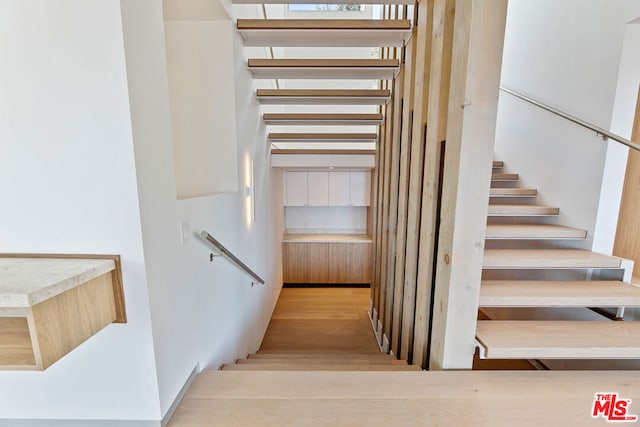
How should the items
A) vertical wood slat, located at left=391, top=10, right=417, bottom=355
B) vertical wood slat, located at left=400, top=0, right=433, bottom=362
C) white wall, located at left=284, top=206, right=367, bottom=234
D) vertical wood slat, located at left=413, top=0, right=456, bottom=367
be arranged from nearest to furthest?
vertical wood slat, located at left=413, top=0, right=456, bottom=367, vertical wood slat, located at left=400, top=0, right=433, bottom=362, vertical wood slat, located at left=391, top=10, right=417, bottom=355, white wall, located at left=284, top=206, right=367, bottom=234

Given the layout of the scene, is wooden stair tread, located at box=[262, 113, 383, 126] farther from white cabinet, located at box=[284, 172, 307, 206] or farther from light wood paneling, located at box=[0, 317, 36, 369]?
light wood paneling, located at box=[0, 317, 36, 369]

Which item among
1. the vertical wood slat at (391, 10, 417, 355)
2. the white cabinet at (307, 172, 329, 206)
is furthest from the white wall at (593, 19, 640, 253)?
the white cabinet at (307, 172, 329, 206)

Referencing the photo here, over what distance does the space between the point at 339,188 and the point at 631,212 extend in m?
3.99

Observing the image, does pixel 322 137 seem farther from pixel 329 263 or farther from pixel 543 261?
pixel 329 263

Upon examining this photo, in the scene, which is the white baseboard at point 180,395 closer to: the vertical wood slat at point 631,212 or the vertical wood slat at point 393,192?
the vertical wood slat at point 393,192

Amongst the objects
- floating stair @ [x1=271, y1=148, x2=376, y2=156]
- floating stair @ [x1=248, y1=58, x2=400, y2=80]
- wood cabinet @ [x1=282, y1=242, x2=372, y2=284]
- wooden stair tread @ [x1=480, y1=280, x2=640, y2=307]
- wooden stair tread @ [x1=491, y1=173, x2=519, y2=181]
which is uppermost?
floating stair @ [x1=248, y1=58, x2=400, y2=80]

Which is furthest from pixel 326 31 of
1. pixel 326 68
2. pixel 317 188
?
pixel 317 188

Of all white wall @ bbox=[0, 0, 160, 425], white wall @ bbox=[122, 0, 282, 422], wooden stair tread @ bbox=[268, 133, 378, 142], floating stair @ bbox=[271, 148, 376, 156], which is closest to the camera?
white wall @ bbox=[0, 0, 160, 425]

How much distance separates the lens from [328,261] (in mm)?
5551

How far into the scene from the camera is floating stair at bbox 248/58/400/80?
2373mm

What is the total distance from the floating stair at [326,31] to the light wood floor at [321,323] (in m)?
3.25

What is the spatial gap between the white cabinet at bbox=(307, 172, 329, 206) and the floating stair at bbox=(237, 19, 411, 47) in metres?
3.12

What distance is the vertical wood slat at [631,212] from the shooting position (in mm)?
1930

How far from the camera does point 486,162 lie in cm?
121
